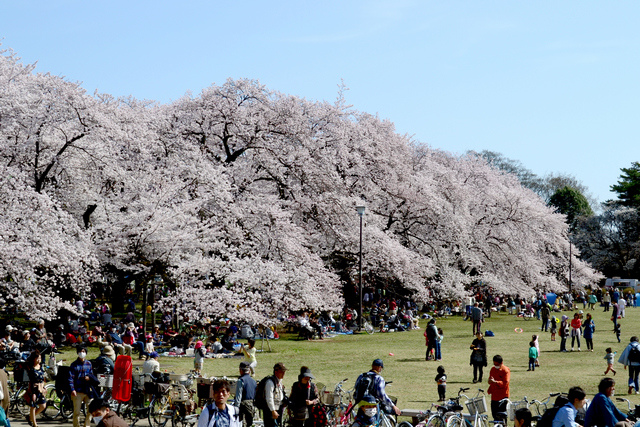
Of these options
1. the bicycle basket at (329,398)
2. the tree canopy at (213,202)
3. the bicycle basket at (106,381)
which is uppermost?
the tree canopy at (213,202)

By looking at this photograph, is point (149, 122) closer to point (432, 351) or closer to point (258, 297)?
point (258, 297)

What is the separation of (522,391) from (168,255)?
16.0 meters

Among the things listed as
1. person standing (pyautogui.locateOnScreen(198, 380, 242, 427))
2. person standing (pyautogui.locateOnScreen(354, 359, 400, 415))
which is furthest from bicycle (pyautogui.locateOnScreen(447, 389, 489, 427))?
person standing (pyautogui.locateOnScreen(198, 380, 242, 427))

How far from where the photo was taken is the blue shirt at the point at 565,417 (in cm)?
822

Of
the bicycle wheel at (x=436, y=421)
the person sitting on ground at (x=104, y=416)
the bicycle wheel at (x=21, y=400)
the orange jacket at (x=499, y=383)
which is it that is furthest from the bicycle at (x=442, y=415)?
the bicycle wheel at (x=21, y=400)

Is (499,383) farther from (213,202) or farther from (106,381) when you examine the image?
(213,202)

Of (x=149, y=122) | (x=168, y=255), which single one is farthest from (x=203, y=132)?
(x=168, y=255)

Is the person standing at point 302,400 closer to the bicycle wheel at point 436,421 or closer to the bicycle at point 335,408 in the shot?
the bicycle wheel at point 436,421

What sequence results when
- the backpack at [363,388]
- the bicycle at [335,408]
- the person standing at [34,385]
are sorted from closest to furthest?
the backpack at [363,388] < the bicycle at [335,408] < the person standing at [34,385]

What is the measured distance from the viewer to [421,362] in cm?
2348

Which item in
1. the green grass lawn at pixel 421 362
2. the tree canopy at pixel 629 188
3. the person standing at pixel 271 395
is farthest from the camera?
the tree canopy at pixel 629 188

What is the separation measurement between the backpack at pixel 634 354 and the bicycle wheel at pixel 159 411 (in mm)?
11347

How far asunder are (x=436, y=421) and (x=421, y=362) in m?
12.2

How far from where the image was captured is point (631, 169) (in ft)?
271
